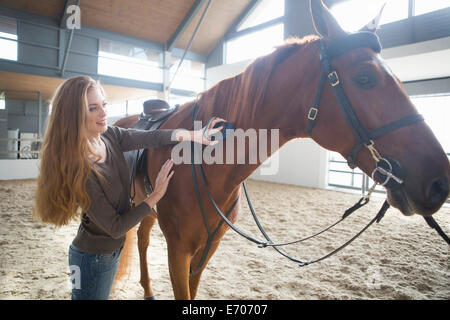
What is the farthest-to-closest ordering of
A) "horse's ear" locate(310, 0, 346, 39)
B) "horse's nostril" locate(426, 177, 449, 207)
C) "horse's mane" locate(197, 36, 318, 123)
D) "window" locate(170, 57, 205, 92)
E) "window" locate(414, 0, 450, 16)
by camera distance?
"window" locate(170, 57, 205, 92)
"window" locate(414, 0, 450, 16)
"horse's mane" locate(197, 36, 318, 123)
"horse's ear" locate(310, 0, 346, 39)
"horse's nostril" locate(426, 177, 449, 207)

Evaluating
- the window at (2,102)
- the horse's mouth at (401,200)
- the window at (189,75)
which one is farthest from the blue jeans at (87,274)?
the window at (2,102)

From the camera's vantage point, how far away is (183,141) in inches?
47.2

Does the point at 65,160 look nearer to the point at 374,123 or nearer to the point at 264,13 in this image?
the point at 374,123

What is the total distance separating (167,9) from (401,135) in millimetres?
9611

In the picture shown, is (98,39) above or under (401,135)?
above

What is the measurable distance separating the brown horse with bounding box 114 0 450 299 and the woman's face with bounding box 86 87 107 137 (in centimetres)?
32

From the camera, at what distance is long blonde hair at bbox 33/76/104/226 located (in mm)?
930

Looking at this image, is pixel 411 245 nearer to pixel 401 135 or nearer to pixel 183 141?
pixel 401 135

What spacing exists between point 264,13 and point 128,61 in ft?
18.3

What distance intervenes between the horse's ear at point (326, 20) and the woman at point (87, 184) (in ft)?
1.75

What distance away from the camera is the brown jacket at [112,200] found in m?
0.96

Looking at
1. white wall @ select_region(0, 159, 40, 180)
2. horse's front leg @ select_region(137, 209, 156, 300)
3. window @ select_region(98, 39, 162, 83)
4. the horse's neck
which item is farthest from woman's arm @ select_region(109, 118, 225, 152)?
white wall @ select_region(0, 159, 40, 180)

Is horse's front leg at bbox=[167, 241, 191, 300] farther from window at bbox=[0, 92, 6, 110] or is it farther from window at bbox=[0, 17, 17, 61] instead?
window at bbox=[0, 92, 6, 110]
